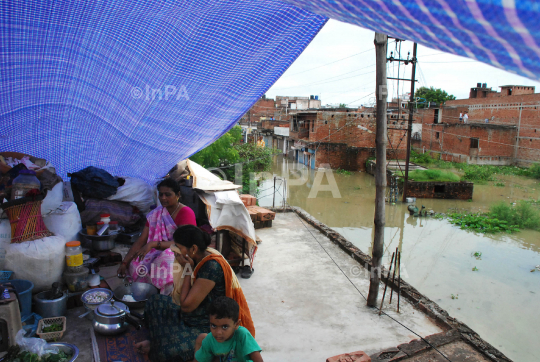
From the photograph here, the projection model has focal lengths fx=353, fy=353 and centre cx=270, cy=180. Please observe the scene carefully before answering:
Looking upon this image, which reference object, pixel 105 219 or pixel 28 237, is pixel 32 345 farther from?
pixel 105 219

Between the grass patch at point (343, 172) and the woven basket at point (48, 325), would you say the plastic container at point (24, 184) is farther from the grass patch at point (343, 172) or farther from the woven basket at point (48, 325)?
the grass patch at point (343, 172)

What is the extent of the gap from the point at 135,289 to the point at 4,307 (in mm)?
1071

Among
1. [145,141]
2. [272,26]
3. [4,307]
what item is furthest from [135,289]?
[272,26]

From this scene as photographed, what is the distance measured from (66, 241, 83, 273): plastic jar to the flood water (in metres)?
5.43

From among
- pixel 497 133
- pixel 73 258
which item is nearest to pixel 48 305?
pixel 73 258

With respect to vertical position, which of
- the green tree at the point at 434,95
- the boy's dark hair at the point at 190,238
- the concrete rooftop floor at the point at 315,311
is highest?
the green tree at the point at 434,95

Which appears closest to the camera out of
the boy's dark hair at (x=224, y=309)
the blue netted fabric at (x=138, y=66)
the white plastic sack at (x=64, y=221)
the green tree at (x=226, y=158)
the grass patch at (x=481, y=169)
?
the boy's dark hair at (x=224, y=309)

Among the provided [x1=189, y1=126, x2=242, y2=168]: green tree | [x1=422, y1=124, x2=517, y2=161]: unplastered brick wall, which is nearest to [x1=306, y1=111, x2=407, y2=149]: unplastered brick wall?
[x1=422, y1=124, x2=517, y2=161]: unplastered brick wall

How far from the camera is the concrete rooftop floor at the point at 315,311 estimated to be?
137 inches

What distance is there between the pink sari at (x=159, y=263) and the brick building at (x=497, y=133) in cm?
2282

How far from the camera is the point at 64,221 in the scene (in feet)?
12.2

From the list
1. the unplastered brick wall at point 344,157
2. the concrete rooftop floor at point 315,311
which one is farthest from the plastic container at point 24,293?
the unplastered brick wall at point 344,157

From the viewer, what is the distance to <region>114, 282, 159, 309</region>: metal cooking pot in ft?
10.0

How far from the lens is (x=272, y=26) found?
244 centimetres
